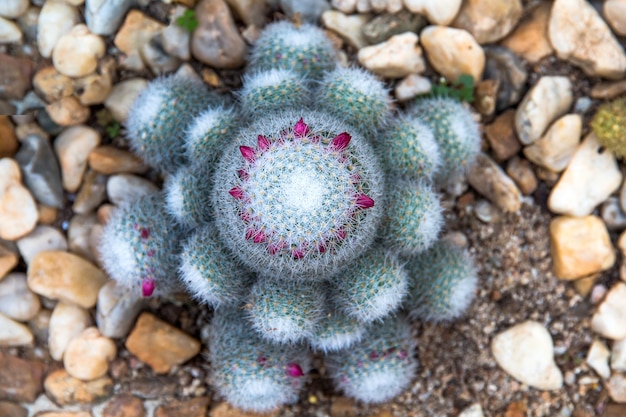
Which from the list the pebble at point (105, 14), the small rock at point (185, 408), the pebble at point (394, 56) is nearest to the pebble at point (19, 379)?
the small rock at point (185, 408)

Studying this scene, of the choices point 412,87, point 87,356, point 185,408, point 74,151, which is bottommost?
point 185,408

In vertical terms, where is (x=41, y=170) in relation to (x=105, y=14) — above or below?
below

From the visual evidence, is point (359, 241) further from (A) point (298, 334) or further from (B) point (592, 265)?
(B) point (592, 265)

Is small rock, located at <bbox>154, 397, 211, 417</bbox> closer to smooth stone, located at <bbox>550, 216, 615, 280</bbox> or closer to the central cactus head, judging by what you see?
the central cactus head

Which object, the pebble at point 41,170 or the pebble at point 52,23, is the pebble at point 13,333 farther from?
the pebble at point 52,23

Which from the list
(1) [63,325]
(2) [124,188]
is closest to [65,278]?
(1) [63,325]

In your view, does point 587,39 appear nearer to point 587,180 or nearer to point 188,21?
point 587,180

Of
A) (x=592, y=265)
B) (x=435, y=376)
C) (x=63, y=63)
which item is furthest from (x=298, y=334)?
(x=63, y=63)
